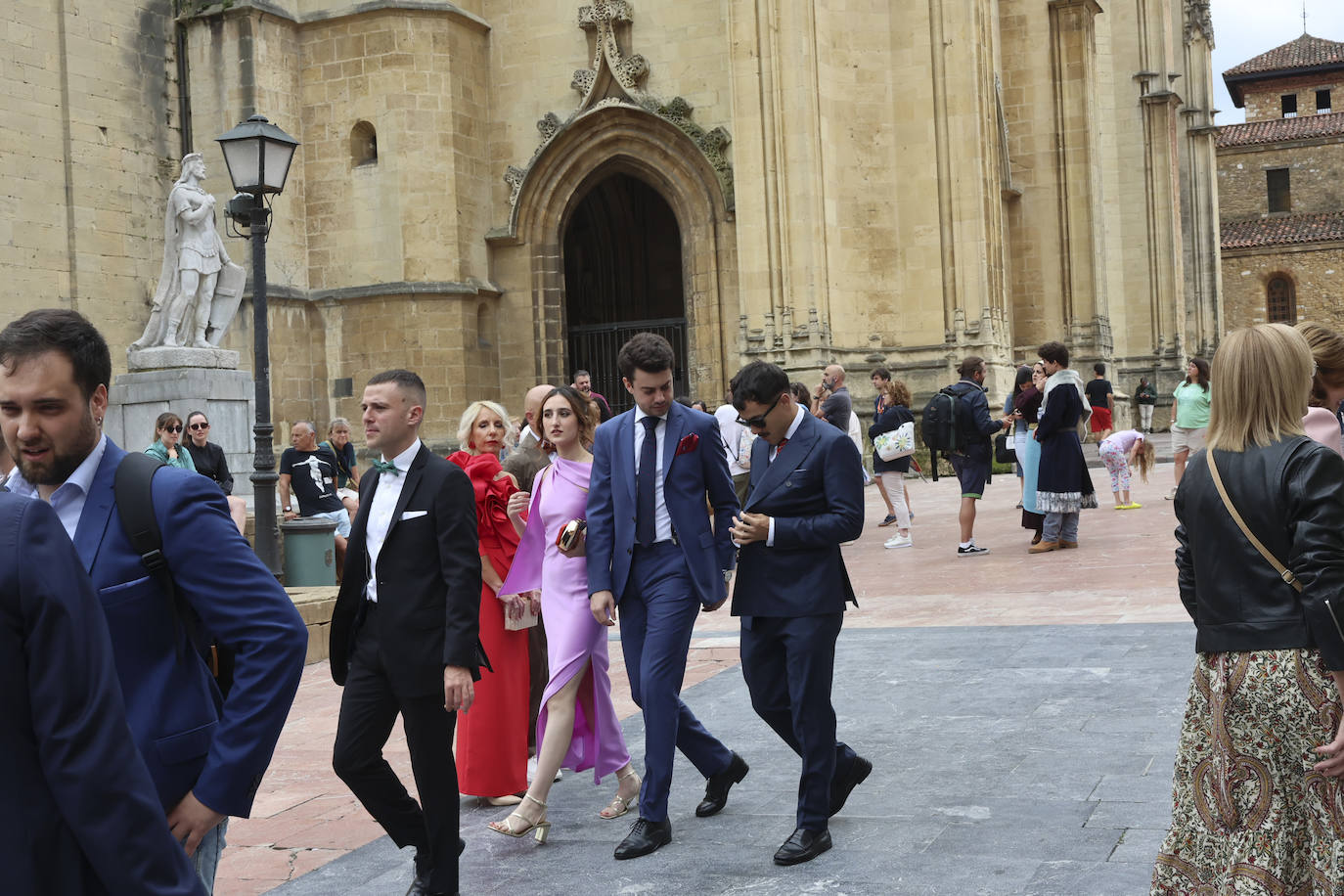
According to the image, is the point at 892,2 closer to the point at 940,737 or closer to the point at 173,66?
the point at 173,66

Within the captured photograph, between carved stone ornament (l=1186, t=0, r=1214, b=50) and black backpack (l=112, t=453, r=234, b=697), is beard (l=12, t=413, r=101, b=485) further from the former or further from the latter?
carved stone ornament (l=1186, t=0, r=1214, b=50)

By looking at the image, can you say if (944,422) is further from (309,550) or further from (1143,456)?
(309,550)

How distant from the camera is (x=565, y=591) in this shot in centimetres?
531

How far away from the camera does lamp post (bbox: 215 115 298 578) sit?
10906mm

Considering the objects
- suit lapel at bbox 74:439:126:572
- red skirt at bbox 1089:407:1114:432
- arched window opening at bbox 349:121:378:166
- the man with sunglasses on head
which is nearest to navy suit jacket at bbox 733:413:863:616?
suit lapel at bbox 74:439:126:572

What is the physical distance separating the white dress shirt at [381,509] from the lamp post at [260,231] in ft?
22.1

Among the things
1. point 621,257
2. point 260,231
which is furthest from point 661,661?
point 621,257

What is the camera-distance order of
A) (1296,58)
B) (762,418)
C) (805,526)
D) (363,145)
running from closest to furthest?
(805,526), (762,418), (363,145), (1296,58)

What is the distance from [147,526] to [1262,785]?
2.47m

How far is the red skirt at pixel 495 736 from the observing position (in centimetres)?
553

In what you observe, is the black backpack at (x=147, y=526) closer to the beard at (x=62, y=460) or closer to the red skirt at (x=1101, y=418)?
the beard at (x=62, y=460)

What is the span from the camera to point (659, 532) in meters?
5.05

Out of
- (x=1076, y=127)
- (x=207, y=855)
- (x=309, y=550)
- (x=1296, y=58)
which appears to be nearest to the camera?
(x=207, y=855)

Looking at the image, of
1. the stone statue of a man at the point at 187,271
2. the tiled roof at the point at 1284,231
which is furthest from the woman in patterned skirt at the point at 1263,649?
the tiled roof at the point at 1284,231
